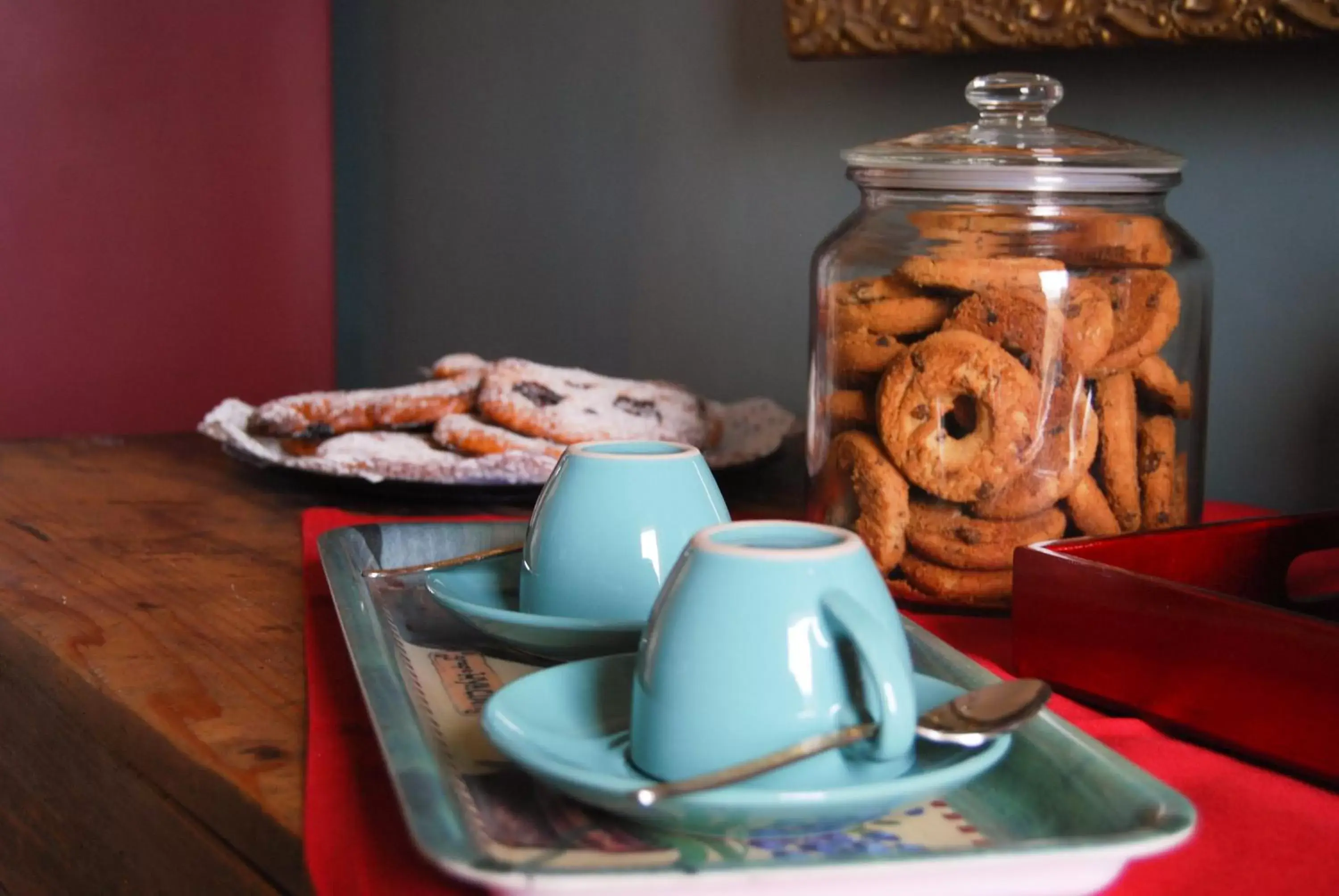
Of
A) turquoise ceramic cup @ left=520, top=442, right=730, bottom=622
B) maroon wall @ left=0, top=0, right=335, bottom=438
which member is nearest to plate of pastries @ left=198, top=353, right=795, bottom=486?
turquoise ceramic cup @ left=520, top=442, right=730, bottom=622

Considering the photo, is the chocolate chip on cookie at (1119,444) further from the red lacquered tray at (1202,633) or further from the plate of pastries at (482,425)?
the plate of pastries at (482,425)

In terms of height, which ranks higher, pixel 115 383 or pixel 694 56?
pixel 694 56

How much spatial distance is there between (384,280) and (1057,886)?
1.87 meters

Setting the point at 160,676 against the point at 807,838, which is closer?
the point at 807,838

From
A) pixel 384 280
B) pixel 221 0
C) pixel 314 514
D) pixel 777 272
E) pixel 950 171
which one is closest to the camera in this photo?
pixel 950 171

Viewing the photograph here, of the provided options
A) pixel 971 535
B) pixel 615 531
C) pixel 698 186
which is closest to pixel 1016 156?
pixel 971 535

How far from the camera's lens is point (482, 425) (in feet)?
3.55

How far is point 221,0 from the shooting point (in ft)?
6.16

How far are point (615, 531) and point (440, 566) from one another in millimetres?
164

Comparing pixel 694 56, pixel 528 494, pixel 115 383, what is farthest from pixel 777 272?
pixel 115 383

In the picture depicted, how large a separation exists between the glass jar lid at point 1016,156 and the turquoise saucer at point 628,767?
1.06 ft

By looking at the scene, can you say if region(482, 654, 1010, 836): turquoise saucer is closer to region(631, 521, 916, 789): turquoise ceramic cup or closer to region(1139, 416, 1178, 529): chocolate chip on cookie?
region(631, 521, 916, 789): turquoise ceramic cup

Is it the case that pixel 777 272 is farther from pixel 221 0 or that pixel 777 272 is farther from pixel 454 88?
pixel 221 0

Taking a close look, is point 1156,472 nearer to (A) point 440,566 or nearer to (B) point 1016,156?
(B) point 1016,156
